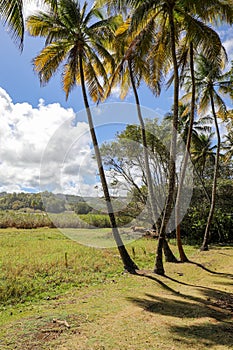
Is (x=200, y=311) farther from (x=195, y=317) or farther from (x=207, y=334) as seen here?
(x=207, y=334)

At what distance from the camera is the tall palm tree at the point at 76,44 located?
9336 millimetres

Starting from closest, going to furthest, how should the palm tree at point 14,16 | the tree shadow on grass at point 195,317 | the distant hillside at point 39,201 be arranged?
the tree shadow on grass at point 195,317 < the palm tree at point 14,16 < the distant hillside at point 39,201

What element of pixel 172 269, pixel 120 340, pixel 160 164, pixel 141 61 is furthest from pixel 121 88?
pixel 120 340

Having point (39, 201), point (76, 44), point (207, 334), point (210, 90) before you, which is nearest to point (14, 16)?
point (76, 44)

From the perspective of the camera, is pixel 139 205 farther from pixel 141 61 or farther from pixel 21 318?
pixel 21 318

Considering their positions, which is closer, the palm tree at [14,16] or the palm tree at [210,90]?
the palm tree at [14,16]

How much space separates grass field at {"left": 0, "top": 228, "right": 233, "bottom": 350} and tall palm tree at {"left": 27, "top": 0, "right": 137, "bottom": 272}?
1.63 metres

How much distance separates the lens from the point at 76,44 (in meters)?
9.59

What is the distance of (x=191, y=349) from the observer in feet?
12.6

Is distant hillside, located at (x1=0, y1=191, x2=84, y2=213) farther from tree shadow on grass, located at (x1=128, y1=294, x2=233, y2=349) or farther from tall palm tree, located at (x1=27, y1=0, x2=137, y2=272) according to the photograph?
tree shadow on grass, located at (x1=128, y1=294, x2=233, y2=349)

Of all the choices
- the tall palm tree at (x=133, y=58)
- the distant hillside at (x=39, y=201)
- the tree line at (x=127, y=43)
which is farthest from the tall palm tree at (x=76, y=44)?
the distant hillside at (x=39, y=201)

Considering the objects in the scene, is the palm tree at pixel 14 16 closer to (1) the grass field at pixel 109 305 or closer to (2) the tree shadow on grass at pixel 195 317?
(1) the grass field at pixel 109 305

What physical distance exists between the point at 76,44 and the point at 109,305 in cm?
777

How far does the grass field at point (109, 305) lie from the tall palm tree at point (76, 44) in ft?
5.34
